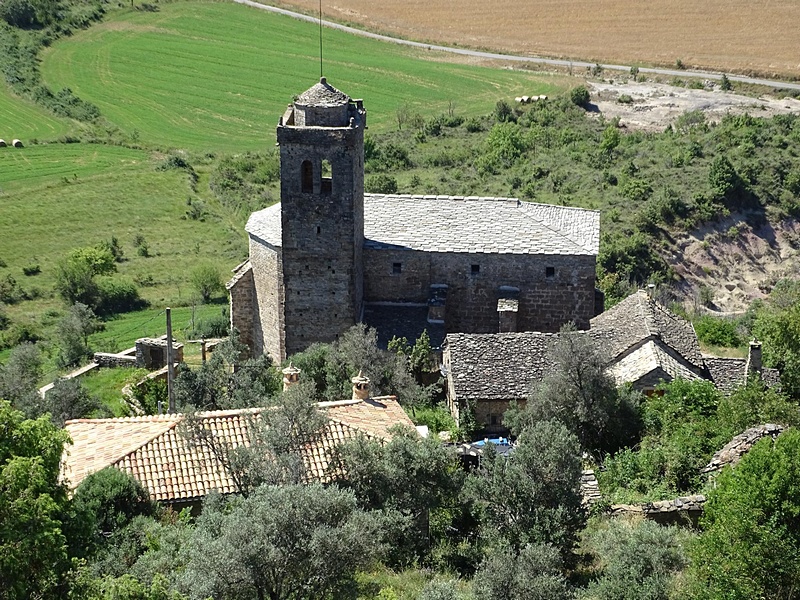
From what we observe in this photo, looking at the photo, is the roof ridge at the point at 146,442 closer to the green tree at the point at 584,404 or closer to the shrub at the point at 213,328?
the green tree at the point at 584,404

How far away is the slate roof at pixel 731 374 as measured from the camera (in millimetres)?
30312

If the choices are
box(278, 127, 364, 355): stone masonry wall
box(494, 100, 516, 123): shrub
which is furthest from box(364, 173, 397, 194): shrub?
box(278, 127, 364, 355): stone masonry wall

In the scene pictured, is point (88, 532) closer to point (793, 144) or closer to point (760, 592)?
point (760, 592)

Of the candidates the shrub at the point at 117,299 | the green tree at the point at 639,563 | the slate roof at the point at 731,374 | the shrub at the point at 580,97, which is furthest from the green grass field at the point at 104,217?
the green tree at the point at 639,563

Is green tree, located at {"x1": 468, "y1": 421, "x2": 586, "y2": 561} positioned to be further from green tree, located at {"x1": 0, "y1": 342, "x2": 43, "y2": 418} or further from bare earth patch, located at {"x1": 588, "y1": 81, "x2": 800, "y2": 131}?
bare earth patch, located at {"x1": 588, "y1": 81, "x2": 800, "y2": 131}

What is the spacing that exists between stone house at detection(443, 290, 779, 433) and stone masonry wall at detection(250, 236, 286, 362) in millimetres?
5945

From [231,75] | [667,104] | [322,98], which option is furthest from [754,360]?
[231,75]

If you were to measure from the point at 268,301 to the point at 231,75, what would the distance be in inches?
2093

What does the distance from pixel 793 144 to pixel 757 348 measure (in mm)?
37457

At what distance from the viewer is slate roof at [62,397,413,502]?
22422 mm

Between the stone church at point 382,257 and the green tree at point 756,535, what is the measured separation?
643 inches

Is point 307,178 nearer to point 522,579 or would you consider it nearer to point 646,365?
point 646,365

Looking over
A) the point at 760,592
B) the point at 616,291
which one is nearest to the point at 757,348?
the point at 760,592

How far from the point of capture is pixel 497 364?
3112cm
